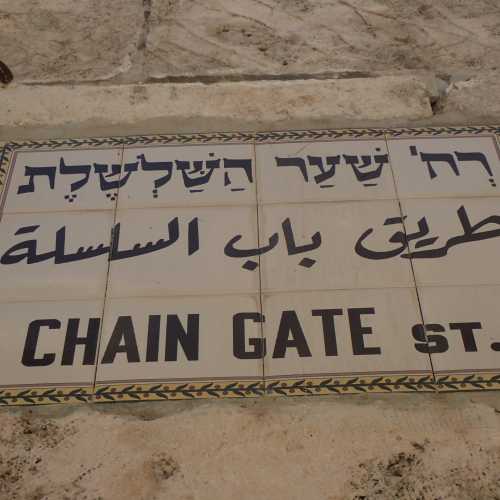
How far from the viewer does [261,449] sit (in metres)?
2.56

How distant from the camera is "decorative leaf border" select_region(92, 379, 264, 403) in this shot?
2.74 m

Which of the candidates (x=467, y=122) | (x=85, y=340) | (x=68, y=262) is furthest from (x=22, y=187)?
(x=467, y=122)

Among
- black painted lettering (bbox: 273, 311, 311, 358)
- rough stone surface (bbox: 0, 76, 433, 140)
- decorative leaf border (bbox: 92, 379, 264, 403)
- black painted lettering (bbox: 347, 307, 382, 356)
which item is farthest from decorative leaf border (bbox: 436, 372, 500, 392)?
rough stone surface (bbox: 0, 76, 433, 140)

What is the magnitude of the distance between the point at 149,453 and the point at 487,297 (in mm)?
1662

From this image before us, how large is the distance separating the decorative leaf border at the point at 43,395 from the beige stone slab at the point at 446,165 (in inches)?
74.0

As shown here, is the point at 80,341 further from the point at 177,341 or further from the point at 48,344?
the point at 177,341

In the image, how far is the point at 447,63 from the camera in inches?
168

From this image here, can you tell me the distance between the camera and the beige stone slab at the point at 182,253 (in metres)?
3.07

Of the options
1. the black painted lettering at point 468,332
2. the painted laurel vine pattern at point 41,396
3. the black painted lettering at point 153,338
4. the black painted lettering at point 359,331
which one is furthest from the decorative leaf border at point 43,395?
the black painted lettering at point 468,332

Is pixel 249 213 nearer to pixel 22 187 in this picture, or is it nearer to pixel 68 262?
pixel 68 262

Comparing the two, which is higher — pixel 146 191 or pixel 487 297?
pixel 146 191

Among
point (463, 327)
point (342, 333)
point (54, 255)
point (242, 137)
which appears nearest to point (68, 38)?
point (242, 137)

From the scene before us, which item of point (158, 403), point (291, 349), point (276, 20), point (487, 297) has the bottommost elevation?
point (158, 403)

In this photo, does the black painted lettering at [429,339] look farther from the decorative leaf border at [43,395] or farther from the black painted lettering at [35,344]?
the black painted lettering at [35,344]
